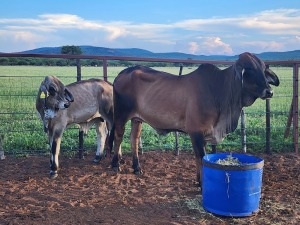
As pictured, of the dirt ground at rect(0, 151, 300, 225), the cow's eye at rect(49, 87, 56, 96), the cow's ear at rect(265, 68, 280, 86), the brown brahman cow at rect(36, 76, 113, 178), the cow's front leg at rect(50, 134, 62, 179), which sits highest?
the cow's ear at rect(265, 68, 280, 86)

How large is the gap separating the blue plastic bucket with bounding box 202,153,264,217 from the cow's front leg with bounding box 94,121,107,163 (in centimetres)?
323

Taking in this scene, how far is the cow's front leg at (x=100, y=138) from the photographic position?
7.77 metres

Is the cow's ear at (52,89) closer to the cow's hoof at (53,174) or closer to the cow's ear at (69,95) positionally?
the cow's ear at (69,95)

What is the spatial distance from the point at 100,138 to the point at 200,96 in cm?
266

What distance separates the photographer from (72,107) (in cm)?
727

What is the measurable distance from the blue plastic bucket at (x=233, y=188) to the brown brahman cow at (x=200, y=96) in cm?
102

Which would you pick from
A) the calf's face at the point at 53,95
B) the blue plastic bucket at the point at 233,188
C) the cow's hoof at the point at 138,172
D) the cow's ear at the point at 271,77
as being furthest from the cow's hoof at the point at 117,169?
the cow's ear at the point at 271,77

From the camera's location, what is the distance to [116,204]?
211 inches

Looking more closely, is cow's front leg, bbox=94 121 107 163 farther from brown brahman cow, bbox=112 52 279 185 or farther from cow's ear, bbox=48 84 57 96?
cow's ear, bbox=48 84 57 96

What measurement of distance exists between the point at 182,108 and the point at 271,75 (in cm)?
150

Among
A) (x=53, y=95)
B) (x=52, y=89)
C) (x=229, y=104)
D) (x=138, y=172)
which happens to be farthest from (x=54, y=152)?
(x=229, y=104)

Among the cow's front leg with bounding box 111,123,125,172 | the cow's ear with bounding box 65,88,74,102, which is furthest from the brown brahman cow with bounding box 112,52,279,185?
the cow's ear with bounding box 65,88,74,102

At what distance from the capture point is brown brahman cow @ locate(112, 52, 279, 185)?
18.7 feet

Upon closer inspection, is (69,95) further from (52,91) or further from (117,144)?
(117,144)
